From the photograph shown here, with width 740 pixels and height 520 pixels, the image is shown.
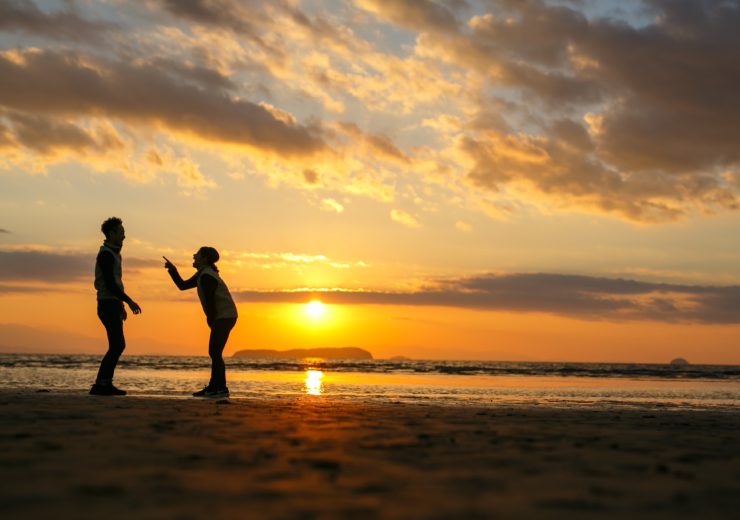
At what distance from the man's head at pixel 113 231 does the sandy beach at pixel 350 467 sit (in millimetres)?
3467

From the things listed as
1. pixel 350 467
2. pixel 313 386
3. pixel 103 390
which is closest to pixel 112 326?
pixel 103 390

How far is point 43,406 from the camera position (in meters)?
8.47

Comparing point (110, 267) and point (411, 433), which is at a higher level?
point (110, 267)

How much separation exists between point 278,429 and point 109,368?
5.37 m

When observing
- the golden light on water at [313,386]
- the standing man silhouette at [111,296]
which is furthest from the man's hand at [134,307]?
the golden light on water at [313,386]

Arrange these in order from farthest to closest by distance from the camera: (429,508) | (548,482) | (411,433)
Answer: (411,433) < (548,482) < (429,508)

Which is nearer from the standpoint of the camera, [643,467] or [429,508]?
[429,508]

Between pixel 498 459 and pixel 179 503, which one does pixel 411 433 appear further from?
pixel 179 503

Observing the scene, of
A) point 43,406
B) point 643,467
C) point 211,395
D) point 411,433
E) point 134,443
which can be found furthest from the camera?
point 211,395

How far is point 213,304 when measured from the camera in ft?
38.5

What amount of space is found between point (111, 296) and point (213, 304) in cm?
163

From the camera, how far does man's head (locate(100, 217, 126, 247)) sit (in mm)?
10996

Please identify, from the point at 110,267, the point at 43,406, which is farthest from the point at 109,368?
the point at 43,406

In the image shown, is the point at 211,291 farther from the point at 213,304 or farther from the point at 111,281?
the point at 111,281
